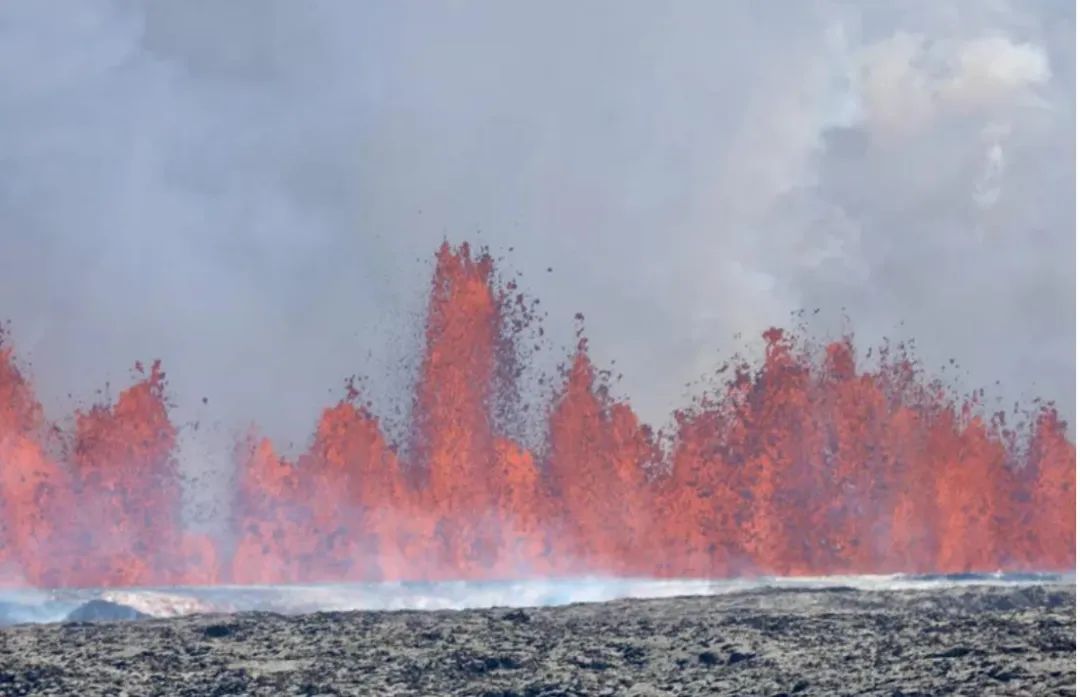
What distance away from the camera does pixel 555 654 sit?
23.1 metres

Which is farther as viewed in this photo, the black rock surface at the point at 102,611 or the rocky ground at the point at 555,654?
the black rock surface at the point at 102,611

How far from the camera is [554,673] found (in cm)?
2167

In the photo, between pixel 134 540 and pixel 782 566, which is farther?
pixel 782 566

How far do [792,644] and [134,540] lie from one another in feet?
132

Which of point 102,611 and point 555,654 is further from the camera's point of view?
point 102,611

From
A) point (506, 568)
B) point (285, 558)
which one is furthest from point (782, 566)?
point (285, 558)

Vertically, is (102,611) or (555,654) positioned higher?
(102,611)

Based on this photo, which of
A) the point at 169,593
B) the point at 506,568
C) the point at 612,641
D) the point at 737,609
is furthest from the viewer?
the point at 506,568

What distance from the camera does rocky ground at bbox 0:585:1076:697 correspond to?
20.3m

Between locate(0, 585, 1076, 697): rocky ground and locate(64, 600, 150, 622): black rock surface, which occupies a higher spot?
locate(64, 600, 150, 622): black rock surface

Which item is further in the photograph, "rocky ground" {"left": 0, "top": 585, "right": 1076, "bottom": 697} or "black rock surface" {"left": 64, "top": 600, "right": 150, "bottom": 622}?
"black rock surface" {"left": 64, "top": 600, "right": 150, "bottom": 622}

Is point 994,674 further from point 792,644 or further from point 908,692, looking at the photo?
point 792,644

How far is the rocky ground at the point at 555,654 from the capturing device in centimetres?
2033

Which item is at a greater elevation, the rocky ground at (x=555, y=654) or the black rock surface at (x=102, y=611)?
the black rock surface at (x=102, y=611)
